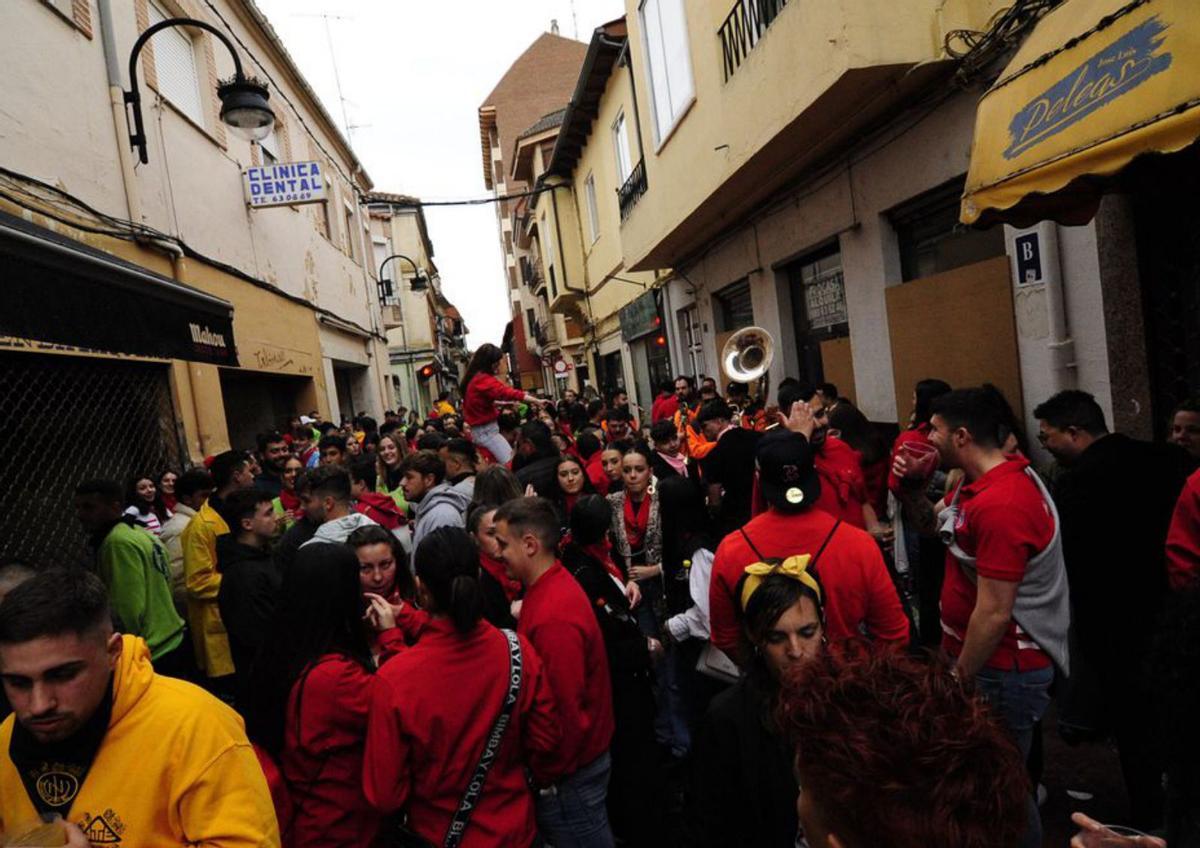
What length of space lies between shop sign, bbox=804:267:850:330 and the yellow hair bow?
6987 mm

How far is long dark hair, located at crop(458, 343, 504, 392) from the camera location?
23.6 ft

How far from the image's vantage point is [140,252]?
766cm

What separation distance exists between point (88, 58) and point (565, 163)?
645 inches

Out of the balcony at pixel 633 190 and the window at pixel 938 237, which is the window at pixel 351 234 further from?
the window at pixel 938 237

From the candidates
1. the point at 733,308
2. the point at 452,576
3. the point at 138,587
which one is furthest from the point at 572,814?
the point at 733,308

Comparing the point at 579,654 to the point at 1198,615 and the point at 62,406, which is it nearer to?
the point at 1198,615

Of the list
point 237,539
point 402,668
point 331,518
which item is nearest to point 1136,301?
point 402,668

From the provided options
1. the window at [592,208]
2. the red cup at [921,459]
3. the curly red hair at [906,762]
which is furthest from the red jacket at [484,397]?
the window at [592,208]

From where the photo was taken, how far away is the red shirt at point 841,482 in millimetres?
4152

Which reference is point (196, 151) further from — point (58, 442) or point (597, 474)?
point (597, 474)

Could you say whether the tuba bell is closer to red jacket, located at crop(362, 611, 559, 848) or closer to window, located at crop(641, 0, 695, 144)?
window, located at crop(641, 0, 695, 144)

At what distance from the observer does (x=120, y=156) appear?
7488 mm

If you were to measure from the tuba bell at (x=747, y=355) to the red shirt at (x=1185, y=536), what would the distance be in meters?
6.71

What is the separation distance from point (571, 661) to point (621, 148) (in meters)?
15.7
